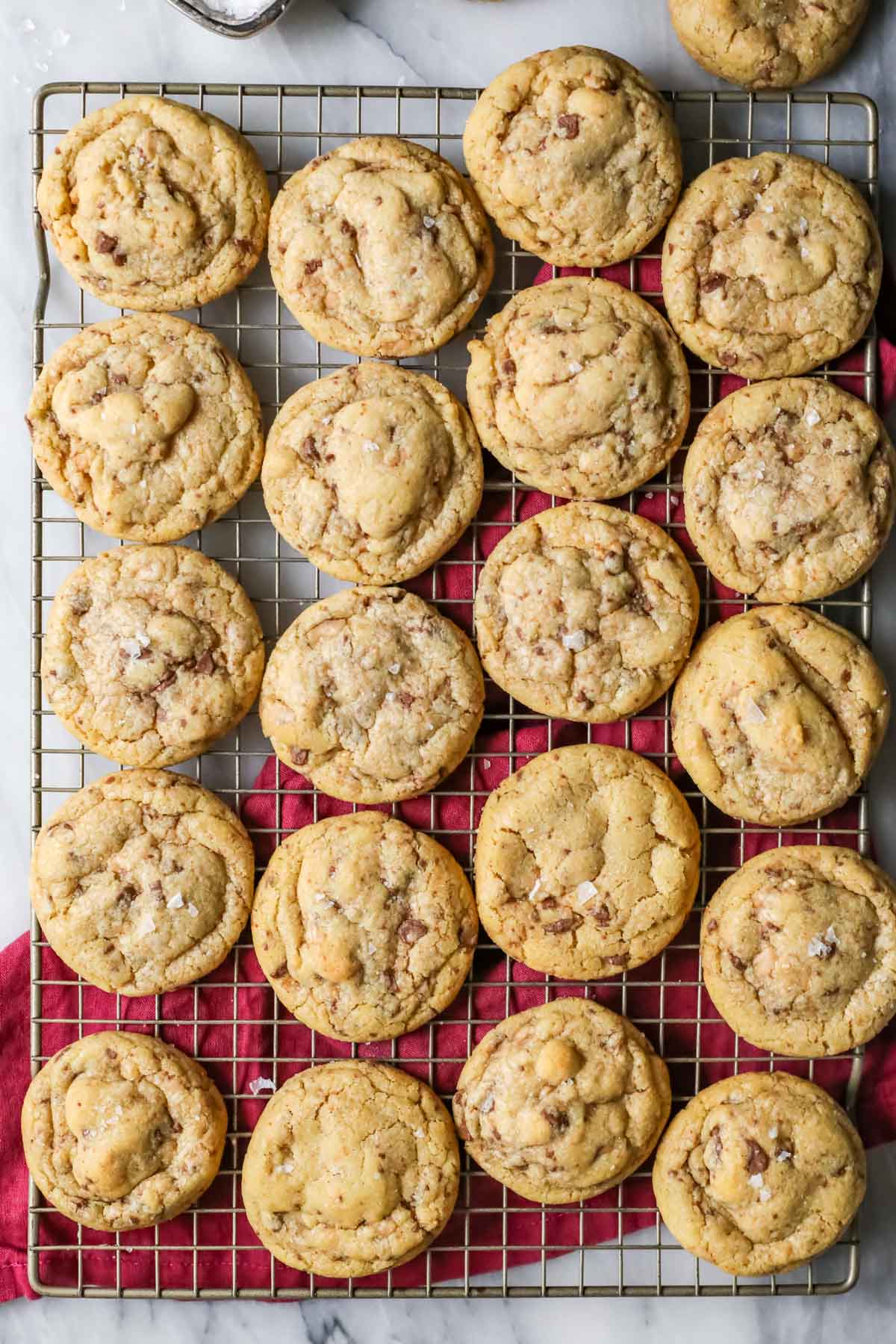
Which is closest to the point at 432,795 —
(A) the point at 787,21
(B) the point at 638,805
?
(B) the point at 638,805

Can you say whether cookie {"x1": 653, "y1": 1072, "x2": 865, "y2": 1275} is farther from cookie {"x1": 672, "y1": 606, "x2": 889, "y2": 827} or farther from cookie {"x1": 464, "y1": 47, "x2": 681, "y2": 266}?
cookie {"x1": 464, "y1": 47, "x2": 681, "y2": 266}

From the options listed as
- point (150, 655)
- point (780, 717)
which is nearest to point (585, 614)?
point (780, 717)

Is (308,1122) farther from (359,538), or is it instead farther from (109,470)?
(109,470)

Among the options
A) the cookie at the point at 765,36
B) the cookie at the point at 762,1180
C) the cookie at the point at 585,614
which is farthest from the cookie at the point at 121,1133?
the cookie at the point at 765,36

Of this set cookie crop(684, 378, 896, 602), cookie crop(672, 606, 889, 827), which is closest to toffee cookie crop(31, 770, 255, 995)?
cookie crop(672, 606, 889, 827)

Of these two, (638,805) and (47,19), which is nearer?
(638,805)

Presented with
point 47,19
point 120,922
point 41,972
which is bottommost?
point 41,972
